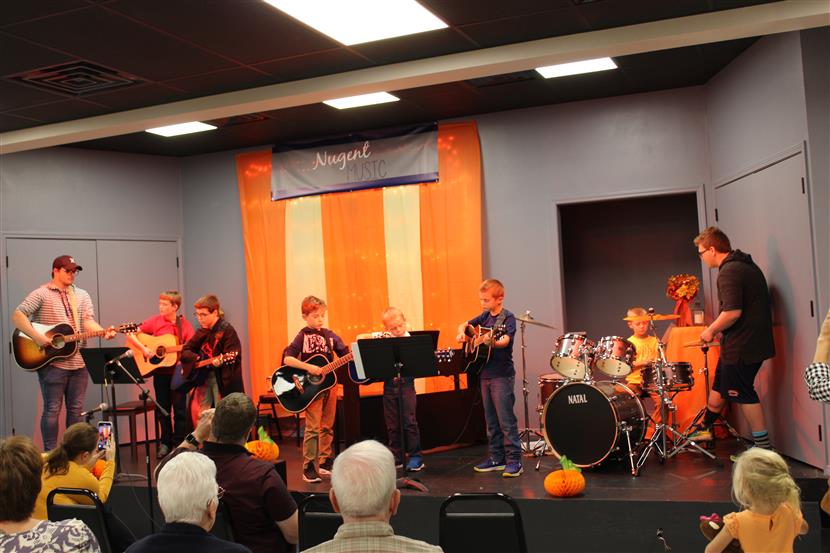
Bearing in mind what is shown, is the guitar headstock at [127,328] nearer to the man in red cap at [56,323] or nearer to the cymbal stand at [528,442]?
the man in red cap at [56,323]

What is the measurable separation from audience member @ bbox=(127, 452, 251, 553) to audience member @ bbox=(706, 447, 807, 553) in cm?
189

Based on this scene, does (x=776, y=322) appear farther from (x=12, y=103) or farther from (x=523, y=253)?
(x=12, y=103)

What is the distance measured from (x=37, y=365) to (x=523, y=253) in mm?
4857

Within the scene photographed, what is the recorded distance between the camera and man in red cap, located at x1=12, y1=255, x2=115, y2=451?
Answer: 309 inches

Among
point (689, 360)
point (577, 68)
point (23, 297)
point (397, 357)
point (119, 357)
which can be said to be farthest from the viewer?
point (23, 297)

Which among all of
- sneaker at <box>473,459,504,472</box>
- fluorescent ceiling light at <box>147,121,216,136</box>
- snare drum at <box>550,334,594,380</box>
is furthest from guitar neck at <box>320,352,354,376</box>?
fluorescent ceiling light at <box>147,121,216,136</box>

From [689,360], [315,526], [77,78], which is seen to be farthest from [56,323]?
[689,360]

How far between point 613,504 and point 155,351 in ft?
15.7

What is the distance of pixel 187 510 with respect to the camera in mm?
2881

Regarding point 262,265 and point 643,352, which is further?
point 262,265

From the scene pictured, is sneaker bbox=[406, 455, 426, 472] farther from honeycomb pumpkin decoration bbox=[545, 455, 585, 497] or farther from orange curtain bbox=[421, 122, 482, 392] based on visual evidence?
orange curtain bbox=[421, 122, 482, 392]

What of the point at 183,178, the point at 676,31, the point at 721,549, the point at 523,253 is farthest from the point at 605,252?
the point at 721,549

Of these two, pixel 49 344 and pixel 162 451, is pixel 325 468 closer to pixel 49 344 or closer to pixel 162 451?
pixel 162 451

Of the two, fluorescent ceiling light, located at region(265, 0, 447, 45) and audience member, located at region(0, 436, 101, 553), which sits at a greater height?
fluorescent ceiling light, located at region(265, 0, 447, 45)
